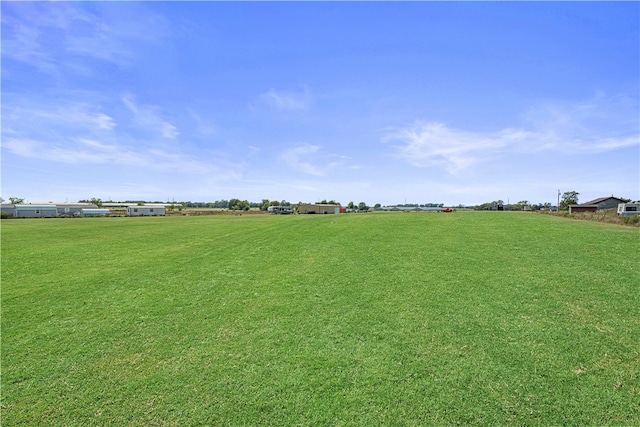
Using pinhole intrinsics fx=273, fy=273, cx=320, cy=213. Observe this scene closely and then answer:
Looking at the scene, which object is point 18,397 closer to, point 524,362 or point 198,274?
point 198,274

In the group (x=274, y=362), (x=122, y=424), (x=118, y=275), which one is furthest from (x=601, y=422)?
(x=118, y=275)

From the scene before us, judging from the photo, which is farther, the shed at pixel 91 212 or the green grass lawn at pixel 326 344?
the shed at pixel 91 212

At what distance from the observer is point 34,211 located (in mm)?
62844

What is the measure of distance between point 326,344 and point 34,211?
8821 centimetres

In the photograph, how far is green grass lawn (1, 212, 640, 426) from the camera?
9.84 ft

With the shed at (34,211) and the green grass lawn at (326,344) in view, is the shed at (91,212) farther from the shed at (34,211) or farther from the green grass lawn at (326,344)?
the green grass lawn at (326,344)

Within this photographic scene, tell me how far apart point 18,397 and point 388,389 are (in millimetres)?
4339

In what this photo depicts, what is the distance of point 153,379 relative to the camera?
3461mm

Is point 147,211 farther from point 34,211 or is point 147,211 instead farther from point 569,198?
point 569,198

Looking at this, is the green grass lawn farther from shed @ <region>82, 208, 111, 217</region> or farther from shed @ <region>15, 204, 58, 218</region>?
shed @ <region>82, 208, 111, 217</region>

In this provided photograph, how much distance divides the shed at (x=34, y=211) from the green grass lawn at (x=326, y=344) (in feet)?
258

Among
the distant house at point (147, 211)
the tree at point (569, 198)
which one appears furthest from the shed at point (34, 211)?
the tree at point (569, 198)

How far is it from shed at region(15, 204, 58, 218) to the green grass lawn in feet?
258

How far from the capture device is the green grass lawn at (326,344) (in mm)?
3000
